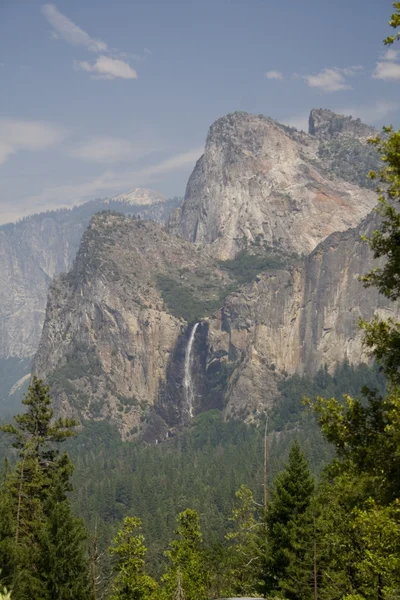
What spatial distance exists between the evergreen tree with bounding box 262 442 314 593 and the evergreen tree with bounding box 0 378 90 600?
12772mm

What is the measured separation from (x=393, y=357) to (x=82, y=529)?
1175 inches

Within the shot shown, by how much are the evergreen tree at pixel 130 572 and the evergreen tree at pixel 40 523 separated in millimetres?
2192

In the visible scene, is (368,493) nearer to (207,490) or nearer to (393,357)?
(393,357)

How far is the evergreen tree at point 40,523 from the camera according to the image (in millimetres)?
42062

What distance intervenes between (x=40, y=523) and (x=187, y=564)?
10.7 metres

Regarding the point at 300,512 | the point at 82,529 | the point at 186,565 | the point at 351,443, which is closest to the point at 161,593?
the point at 186,565

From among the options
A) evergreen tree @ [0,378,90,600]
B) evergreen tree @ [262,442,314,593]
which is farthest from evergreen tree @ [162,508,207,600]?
evergreen tree @ [0,378,90,600]

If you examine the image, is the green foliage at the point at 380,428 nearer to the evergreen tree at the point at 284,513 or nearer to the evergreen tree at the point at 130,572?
the evergreen tree at the point at 130,572

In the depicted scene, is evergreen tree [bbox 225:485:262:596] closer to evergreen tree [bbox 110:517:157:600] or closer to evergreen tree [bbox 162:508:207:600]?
evergreen tree [bbox 162:508:207:600]

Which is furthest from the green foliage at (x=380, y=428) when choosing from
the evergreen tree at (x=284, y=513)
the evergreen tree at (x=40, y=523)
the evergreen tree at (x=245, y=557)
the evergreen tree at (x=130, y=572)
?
the evergreen tree at (x=245, y=557)

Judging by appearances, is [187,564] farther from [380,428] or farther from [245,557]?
[380,428]

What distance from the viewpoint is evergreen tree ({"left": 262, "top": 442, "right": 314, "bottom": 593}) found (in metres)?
47.0

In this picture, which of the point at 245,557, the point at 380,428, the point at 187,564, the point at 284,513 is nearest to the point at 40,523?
the point at 187,564

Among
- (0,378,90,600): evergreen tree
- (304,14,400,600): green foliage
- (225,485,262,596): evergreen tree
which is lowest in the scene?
(225,485,262,596): evergreen tree
